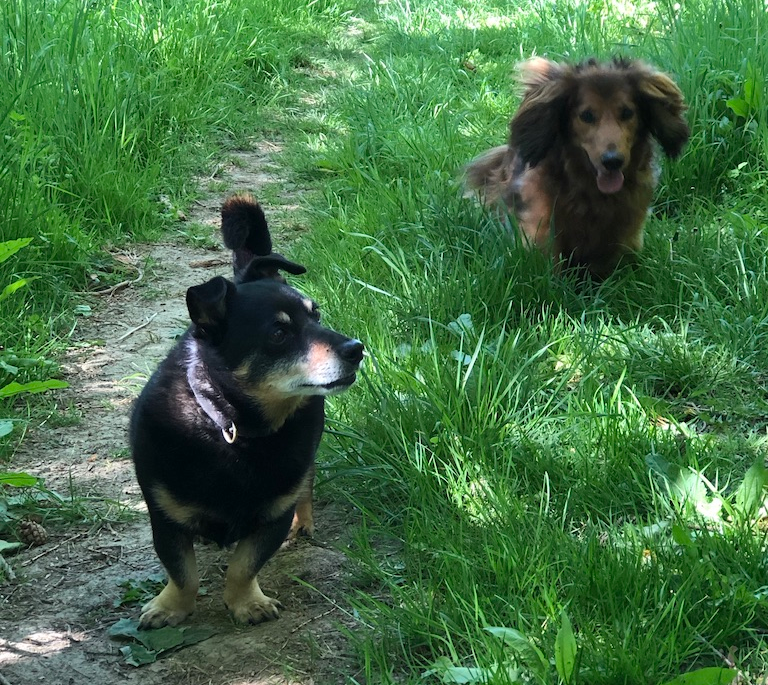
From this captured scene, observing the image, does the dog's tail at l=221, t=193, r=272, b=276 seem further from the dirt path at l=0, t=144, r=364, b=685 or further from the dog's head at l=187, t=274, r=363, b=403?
the dirt path at l=0, t=144, r=364, b=685

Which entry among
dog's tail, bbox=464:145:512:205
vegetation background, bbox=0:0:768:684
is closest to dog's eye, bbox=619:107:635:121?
vegetation background, bbox=0:0:768:684

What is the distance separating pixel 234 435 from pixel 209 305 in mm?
354

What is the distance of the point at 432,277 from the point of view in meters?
3.94

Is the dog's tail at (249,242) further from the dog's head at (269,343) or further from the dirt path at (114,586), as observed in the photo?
the dirt path at (114,586)

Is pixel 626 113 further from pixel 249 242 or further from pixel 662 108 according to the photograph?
pixel 249 242

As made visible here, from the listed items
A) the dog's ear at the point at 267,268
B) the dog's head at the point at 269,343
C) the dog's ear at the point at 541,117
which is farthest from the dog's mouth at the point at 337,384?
the dog's ear at the point at 541,117

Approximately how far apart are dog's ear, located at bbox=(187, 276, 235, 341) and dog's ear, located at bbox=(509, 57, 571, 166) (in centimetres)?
221

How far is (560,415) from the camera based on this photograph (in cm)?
306

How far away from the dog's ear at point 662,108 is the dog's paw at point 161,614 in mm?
2971

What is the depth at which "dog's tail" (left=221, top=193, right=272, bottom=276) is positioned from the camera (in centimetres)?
307

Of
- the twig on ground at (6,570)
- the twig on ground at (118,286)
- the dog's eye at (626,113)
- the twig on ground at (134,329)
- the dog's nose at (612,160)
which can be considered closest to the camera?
Answer: the twig on ground at (6,570)

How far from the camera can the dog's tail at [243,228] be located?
3.07 metres

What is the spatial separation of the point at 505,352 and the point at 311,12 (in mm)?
6627

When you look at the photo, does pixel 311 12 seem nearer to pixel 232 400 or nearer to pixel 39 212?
pixel 39 212
